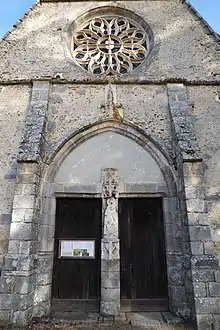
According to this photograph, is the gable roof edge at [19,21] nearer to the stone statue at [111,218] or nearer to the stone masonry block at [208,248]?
the stone statue at [111,218]

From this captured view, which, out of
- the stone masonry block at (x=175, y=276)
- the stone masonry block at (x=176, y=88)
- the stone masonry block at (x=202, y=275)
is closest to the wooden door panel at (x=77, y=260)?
the stone masonry block at (x=175, y=276)

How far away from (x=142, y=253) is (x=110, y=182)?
5.69ft

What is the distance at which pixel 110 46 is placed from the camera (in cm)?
701

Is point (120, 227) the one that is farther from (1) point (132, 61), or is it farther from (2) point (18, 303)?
(1) point (132, 61)

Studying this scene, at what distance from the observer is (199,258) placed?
3.98 m

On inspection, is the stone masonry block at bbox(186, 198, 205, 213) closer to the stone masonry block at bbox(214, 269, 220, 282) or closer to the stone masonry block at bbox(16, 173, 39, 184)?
the stone masonry block at bbox(214, 269, 220, 282)

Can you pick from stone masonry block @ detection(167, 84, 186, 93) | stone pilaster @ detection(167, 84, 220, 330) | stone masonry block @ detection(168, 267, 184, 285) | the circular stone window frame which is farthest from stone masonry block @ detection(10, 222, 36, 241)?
the circular stone window frame

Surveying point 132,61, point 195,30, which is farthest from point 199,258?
point 195,30

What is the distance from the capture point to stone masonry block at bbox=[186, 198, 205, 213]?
14.0ft

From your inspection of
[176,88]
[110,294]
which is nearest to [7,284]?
[110,294]

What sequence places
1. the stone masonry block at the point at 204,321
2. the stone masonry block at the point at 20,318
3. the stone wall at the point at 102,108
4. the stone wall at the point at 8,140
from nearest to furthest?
the stone masonry block at the point at 204,321
the stone masonry block at the point at 20,318
the stone wall at the point at 8,140
the stone wall at the point at 102,108

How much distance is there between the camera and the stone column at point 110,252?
4227mm

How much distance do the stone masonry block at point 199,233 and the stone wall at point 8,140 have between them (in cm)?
344

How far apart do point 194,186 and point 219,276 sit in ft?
5.01
